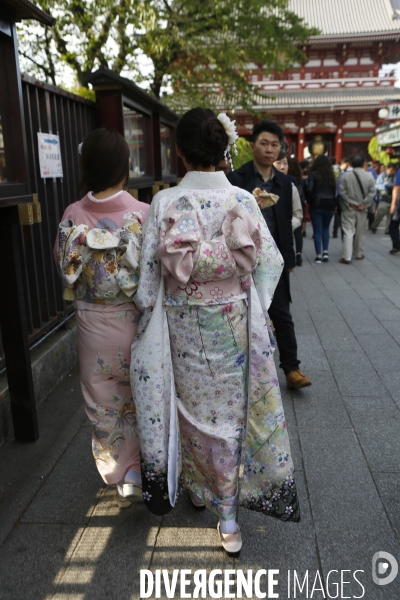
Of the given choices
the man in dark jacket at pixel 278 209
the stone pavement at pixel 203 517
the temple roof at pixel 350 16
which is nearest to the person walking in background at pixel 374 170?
the temple roof at pixel 350 16

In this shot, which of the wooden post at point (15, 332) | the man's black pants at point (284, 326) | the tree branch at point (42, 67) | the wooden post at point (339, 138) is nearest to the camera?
the wooden post at point (15, 332)

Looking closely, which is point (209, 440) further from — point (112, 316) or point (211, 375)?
point (112, 316)

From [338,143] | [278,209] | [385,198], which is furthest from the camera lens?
[338,143]

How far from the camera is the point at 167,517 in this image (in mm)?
2479

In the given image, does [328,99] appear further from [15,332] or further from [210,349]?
[210,349]

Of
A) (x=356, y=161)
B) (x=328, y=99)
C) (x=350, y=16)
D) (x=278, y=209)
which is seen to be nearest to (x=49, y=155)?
(x=278, y=209)

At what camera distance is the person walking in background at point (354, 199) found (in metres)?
8.60

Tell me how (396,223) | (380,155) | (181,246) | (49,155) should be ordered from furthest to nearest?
(380,155) < (396,223) < (49,155) < (181,246)

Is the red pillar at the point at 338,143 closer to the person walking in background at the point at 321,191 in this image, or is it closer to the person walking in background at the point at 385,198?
the person walking in background at the point at 385,198

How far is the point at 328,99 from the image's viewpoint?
24.2 metres

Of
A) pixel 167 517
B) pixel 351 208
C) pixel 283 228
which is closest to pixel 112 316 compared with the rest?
pixel 167 517

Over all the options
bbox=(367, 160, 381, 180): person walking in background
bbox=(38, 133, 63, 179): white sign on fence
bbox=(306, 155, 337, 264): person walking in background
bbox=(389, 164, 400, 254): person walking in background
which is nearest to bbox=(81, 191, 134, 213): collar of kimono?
bbox=(38, 133, 63, 179): white sign on fence

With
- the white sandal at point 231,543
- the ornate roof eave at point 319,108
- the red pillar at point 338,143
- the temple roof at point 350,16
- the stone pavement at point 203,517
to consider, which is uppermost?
the temple roof at point 350,16

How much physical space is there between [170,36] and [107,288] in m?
9.55
